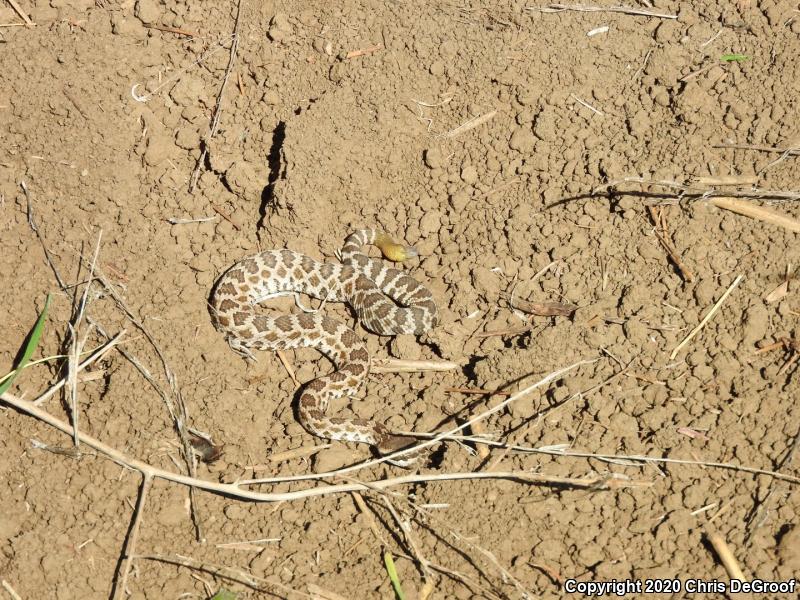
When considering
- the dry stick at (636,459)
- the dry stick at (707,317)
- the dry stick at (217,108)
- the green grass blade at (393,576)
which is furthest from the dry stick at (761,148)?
the dry stick at (217,108)

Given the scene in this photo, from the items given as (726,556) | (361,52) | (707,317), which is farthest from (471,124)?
(726,556)

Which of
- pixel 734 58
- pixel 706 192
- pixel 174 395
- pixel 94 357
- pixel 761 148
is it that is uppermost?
pixel 734 58

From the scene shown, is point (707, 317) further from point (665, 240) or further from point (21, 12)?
point (21, 12)

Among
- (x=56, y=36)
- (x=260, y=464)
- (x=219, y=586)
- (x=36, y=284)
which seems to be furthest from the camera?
(x=56, y=36)

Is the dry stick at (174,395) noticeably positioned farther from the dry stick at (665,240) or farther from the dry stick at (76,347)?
the dry stick at (665,240)

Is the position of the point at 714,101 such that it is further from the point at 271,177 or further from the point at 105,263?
the point at 105,263

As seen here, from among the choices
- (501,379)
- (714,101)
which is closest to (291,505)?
(501,379)

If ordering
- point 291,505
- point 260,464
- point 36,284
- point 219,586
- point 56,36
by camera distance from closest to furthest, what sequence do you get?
point 219,586
point 291,505
point 260,464
point 36,284
point 56,36
